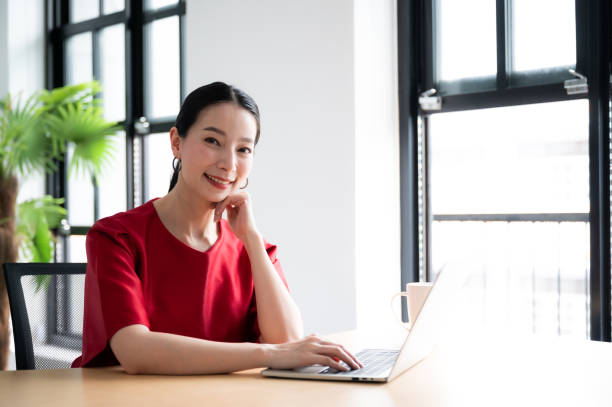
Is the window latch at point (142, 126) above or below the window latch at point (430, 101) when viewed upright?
above

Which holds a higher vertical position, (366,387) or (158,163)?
(158,163)

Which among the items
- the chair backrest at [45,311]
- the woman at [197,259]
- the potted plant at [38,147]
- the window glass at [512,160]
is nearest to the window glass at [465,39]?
the window glass at [512,160]

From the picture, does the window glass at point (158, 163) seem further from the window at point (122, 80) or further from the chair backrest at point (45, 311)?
the chair backrest at point (45, 311)

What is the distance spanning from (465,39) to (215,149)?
1.65m

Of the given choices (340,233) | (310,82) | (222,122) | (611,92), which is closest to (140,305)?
(222,122)

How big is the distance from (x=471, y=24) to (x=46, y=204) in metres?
2.93

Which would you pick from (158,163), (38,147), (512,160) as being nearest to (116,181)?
(158,163)

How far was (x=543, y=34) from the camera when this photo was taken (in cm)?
261

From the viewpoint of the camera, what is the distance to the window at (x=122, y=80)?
390 centimetres

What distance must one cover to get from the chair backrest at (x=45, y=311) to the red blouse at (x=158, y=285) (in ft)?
0.53

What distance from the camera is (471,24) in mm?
2797

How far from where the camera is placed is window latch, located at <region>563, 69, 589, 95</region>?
2461 mm

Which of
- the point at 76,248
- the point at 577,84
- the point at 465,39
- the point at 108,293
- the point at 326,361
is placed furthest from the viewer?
the point at 76,248

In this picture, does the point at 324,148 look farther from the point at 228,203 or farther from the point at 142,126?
the point at 142,126
